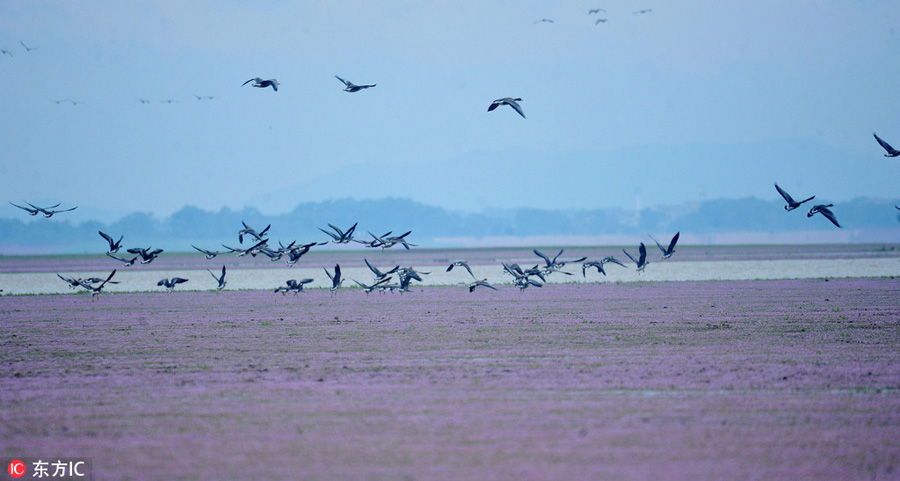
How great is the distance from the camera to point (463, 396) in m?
13.2

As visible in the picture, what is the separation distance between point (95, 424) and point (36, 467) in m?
1.75

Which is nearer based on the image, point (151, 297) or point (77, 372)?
point (77, 372)

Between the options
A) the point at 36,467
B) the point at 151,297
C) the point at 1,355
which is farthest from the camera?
the point at 151,297

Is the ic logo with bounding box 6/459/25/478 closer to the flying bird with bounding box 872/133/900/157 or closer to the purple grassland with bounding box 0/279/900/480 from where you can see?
the purple grassland with bounding box 0/279/900/480

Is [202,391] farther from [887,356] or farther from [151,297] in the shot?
[151,297]

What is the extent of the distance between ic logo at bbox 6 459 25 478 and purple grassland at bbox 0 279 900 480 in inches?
10.2

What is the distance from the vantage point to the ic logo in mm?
9578

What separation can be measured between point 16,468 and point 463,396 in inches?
244

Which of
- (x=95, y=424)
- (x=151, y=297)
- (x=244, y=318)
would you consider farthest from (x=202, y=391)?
(x=151, y=297)

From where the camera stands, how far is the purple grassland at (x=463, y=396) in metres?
9.76

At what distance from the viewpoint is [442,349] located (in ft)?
60.5

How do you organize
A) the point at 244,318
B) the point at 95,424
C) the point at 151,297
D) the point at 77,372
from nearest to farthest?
the point at 95,424
the point at 77,372
the point at 244,318
the point at 151,297
